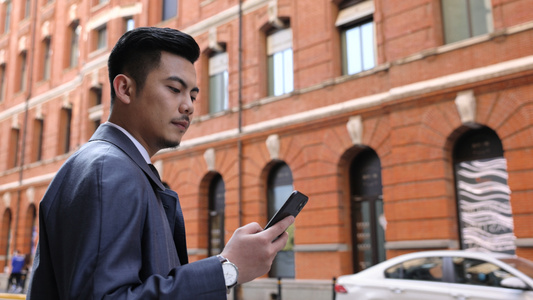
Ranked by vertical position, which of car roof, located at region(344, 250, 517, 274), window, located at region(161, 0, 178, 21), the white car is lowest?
the white car

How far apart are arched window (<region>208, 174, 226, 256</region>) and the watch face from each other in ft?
52.9

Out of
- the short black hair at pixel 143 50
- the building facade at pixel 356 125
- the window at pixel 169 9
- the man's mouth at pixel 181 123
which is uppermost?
the window at pixel 169 9

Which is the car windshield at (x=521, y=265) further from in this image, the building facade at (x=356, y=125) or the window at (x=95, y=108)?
the window at (x=95, y=108)

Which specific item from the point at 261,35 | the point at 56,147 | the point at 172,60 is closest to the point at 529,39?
the point at 261,35

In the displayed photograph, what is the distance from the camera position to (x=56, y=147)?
24484mm

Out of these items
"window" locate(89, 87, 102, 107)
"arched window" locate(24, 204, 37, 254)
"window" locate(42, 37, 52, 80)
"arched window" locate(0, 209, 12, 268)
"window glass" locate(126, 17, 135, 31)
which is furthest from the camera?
"window" locate(42, 37, 52, 80)

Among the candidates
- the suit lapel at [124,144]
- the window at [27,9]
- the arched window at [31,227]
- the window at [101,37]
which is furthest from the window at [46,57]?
the suit lapel at [124,144]

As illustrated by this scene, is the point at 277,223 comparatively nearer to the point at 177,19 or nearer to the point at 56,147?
the point at 177,19

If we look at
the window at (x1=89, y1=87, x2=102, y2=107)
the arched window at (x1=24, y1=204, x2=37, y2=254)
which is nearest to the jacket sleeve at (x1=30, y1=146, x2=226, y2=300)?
the window at (x1=89, y1=87, x2=102, y2=107)

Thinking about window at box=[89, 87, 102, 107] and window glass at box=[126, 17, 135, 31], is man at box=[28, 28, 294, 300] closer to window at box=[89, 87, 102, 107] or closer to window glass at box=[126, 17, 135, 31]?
window glass at box=[126, 17, 135, 31]

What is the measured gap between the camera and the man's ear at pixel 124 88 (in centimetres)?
156

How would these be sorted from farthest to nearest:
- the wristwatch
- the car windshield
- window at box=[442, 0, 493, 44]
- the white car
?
window at box=[442, 0, 493, 44] → the car windshield → the white car → the wristwatch

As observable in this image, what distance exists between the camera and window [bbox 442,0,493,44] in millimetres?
11891

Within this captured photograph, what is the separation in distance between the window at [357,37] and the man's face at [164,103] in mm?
13142
